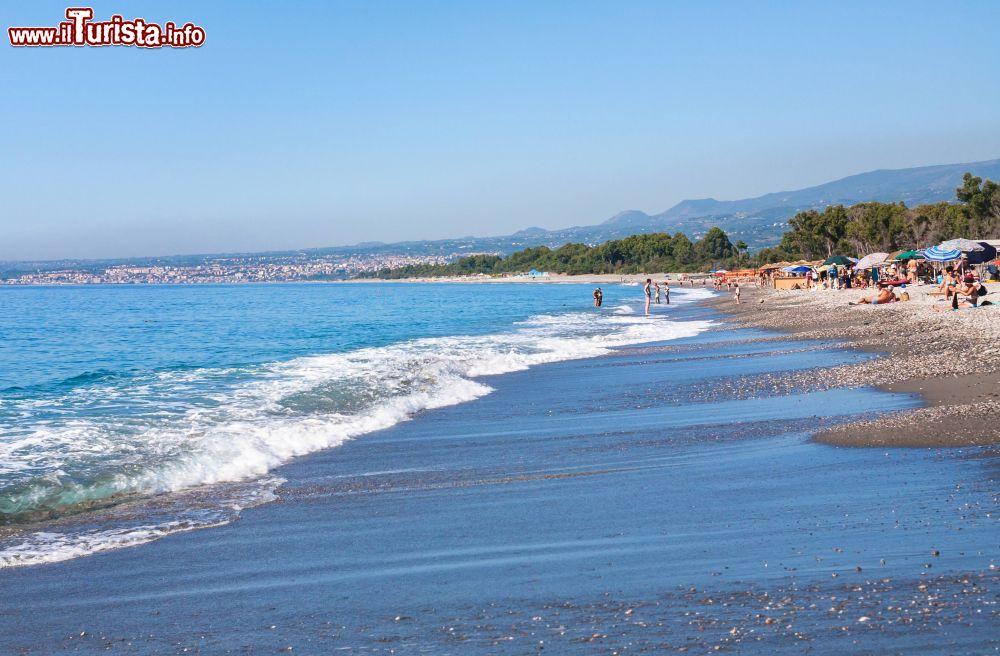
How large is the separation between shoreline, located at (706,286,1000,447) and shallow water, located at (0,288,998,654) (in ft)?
2.42

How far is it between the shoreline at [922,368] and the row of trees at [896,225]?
5590 cm

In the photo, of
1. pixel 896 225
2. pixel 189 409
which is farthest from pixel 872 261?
pixel 189 409

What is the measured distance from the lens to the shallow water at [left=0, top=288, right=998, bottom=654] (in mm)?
4793

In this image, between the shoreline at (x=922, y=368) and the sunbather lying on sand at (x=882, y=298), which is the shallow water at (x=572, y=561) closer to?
the shoreline at (x=922, y=368)

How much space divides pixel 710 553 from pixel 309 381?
45.8 feet

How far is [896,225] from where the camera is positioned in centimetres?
9356

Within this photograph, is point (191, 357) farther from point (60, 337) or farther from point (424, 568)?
point (424, 568)

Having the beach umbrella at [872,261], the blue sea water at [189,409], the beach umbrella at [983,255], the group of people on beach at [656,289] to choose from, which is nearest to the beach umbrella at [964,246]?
the beach umbrella at [983,255]

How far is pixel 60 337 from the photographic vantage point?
127ft

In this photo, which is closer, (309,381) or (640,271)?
(309,381)

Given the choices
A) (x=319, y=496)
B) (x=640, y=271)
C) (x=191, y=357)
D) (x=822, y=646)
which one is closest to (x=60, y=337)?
(x=191, y=357)

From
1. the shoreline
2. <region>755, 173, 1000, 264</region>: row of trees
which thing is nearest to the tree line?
<region>755, 173, 1000, 264</region>: row of trees

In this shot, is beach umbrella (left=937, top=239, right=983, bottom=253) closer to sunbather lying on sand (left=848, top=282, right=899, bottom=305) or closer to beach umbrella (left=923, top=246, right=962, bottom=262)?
beach umbrella (left=923, top=246, right=962, bottom=262)

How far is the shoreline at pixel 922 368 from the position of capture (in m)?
9.84
